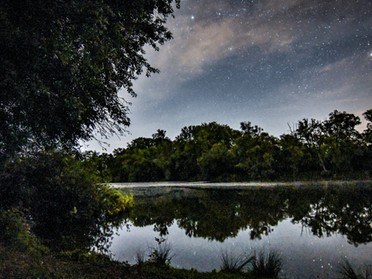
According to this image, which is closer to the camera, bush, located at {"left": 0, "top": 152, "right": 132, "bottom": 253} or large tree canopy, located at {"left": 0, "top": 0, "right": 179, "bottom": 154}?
large tree canopy, located at {"left": 0, "top": 0, "right": 179, "bottom": 154}

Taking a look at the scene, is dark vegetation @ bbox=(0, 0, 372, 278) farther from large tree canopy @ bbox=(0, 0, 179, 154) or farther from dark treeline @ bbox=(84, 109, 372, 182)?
dark treeline @ bbox=(84, 109, 372, 182)

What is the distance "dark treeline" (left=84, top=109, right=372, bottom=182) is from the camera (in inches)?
3159

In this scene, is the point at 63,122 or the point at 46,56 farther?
the point at 63,122


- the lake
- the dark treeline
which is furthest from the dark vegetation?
the dark treeline

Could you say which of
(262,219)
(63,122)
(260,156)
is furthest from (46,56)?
(260,156)

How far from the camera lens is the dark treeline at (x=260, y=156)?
263ft

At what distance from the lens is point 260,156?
285ft

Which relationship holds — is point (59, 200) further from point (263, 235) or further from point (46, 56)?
point (46, 56)

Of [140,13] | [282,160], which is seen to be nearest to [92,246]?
[140,13]

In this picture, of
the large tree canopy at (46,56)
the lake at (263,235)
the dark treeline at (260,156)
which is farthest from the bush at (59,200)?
the dark treeline at (260,156)

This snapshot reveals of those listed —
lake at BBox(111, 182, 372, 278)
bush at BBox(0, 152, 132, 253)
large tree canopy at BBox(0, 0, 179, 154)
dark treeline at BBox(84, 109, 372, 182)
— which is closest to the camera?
large tree canopy at BBox(0, 0, 179, 154)

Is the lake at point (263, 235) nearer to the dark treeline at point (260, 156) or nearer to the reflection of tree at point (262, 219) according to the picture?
the reflection of tree at point (262, 219)

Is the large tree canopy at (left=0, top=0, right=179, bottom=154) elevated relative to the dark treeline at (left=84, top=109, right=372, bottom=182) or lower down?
lower down

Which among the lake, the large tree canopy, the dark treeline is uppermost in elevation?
the dark treeline
